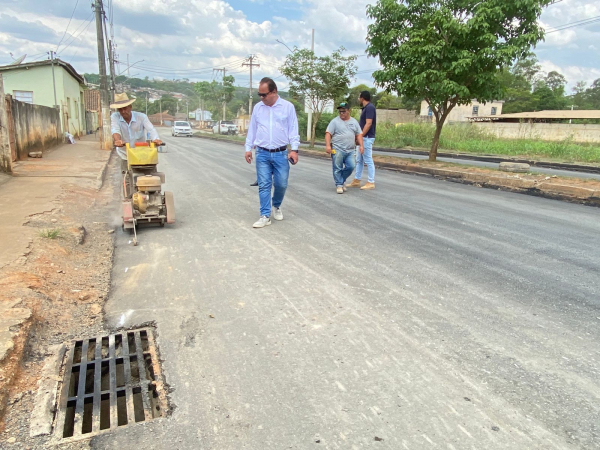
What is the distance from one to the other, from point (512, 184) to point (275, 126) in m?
6.10

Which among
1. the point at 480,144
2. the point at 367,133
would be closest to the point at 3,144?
the point at 367,133

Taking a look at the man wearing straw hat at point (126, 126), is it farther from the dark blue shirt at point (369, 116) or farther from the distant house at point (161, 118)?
the distant house at point (161, 118)

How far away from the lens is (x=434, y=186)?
9.59 m

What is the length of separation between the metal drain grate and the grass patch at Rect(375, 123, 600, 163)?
830 inches

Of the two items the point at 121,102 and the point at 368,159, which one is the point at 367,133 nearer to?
the point at 368,159

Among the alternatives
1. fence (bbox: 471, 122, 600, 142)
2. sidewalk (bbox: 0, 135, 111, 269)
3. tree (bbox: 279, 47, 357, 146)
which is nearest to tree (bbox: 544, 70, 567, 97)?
fence (bbox: 471, 122, 600, 142)

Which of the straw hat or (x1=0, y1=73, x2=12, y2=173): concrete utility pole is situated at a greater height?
the straw hat

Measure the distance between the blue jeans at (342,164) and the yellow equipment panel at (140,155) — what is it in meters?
3.64

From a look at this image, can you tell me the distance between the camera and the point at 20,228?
505cm

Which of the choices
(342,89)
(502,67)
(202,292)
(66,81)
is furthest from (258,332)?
(66,81)

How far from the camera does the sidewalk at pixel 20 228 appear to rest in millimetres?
2590

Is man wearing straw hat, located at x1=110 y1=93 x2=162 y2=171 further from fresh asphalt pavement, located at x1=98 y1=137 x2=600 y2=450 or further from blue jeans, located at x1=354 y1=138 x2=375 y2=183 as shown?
blue jeans, located at x1=354 y1=138 x2=375 y2=183

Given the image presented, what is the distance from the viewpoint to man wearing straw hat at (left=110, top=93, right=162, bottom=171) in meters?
5.56

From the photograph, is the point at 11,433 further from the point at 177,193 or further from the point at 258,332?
the point at 177,193
